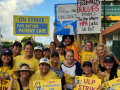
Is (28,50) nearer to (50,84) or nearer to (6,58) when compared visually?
(6,58)

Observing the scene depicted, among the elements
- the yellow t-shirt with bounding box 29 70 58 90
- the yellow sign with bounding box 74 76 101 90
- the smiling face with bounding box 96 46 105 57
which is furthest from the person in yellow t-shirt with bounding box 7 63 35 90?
the smiling face with bounding box 96 46 105 57

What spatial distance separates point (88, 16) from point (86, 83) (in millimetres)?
2792

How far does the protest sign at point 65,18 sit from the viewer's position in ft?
16.7

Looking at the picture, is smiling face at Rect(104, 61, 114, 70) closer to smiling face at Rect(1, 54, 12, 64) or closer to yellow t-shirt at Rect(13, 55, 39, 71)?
yellow t-shirt at Rect(13, 55, 39, 71)

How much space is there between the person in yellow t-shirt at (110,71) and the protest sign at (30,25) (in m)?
3.39

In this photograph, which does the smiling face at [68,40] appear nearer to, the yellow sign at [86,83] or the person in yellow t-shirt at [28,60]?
the person in yellow t-shirt at [28,60]

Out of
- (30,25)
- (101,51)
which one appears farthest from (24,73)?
(30,25)

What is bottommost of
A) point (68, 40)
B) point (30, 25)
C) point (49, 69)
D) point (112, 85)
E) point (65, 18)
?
point (112, 85)

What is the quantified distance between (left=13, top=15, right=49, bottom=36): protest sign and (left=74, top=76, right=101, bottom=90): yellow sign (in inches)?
131

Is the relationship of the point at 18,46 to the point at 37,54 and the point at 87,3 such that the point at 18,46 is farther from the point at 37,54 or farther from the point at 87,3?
the point at 87,3

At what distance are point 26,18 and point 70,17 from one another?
6.76ft

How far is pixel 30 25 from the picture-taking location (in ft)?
18.9

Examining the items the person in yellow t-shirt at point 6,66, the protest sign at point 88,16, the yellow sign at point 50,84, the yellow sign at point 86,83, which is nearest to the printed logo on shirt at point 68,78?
the yellow sign at point 86,83

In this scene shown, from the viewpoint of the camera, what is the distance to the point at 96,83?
297 cm
